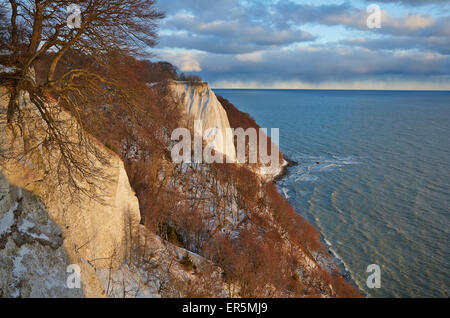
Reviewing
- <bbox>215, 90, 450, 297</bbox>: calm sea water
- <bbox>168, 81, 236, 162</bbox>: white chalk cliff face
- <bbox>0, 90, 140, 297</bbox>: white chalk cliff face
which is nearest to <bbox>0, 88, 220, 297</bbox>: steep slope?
<bbox>0, 90, 140, 297</bbox>: white chalk cliff face

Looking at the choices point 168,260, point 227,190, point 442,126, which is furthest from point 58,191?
point 442,126

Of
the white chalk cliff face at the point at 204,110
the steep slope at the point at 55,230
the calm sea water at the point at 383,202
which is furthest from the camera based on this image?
the white chalk cliff face at the point at 204,110

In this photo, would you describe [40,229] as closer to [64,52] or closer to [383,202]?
[64,52]

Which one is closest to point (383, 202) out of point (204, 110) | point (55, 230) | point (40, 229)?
point (204, 110)

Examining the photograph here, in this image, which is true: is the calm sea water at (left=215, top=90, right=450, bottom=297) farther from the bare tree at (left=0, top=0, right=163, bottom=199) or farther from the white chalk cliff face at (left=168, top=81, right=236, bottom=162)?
the bare tree at (left=0, top=0, right=163, bottom=199)

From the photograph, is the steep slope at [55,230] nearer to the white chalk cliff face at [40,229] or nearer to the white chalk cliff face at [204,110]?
the white chalk cliff face at [40,229]

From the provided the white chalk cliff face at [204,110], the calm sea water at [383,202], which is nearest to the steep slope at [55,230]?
the calm sea water at [383,202]

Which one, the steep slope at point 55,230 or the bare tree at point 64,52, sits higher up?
the bare tree at point 64,52
